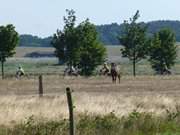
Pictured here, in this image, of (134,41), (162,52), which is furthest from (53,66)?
(134,41)

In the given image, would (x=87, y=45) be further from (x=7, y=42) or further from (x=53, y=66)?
(x=53, y=66)

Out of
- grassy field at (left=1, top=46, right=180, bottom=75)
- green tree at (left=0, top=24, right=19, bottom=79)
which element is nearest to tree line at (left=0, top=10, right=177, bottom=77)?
green tree at (left=0, top=24, right=19, bottom=79)

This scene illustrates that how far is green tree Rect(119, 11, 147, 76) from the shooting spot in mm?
69750

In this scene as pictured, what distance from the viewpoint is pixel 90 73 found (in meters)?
66.4

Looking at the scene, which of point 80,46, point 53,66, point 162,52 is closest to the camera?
point 80,46

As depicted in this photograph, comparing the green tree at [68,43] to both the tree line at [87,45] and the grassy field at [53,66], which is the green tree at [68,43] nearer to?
the tree line at [87,45]

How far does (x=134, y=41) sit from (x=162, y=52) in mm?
4927

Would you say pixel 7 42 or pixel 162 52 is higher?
pixel 7 42

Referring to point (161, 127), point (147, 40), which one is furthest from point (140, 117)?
point (147, 40)

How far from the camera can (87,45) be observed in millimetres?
68438

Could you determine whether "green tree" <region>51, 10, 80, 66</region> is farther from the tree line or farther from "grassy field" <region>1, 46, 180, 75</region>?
"grassy field" <region>1, 46, 180, 75</region>

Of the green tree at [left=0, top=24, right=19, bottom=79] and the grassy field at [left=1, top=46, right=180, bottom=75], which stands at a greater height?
the green tree at [left=0, top=24, right=19, bottom=79]

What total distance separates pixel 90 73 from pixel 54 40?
5.94 m

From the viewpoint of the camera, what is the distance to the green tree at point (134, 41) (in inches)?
2746
